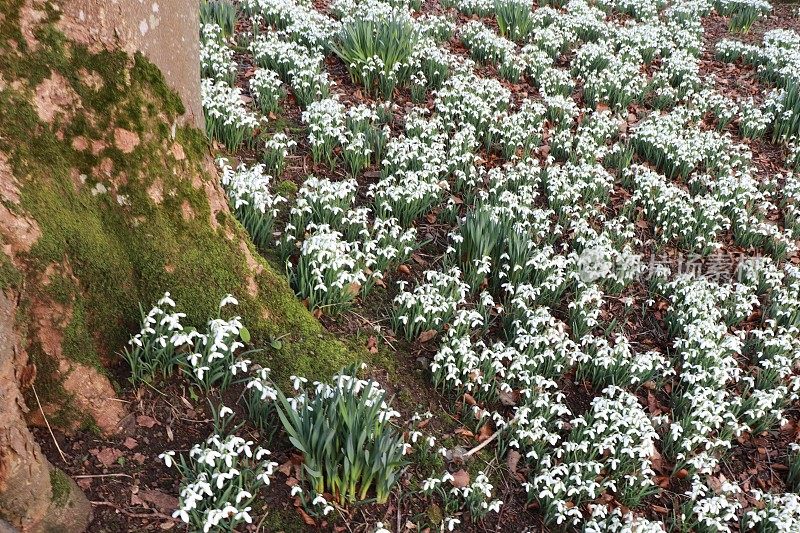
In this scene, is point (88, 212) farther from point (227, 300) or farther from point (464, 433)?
point (464, 433)

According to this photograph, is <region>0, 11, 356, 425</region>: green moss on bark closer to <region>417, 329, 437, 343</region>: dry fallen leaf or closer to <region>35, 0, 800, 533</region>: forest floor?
<region>35, 0, 800, 533</region>: forest floor

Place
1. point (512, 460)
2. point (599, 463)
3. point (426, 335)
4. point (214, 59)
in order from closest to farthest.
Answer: point (599, 463) < point (512, 460) < point (426, 335) < point (214, 59)

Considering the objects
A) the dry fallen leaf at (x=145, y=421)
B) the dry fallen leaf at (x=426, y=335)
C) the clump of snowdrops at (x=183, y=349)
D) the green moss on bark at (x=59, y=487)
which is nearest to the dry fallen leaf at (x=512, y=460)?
the dry fallen leaf at (x=426, y=335)

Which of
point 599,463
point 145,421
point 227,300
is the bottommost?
point 599,463

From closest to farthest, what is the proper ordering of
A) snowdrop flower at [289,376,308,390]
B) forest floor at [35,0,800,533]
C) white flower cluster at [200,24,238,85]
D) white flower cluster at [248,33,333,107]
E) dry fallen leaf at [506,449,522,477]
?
forest floor at [35,0,800,533], snowdrop flower at [289,376,308,390], dry fallen leaf at [506,449,522,477], white flower cluster at [200,24,238,85], white flower cluster at [248,33,333,107]

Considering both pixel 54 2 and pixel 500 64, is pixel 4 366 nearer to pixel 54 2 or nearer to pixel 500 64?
pixel 54 2

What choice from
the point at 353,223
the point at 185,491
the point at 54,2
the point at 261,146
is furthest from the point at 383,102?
the point at 185,491

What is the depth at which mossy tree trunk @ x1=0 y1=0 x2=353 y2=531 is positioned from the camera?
2312 mm

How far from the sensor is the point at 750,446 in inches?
159

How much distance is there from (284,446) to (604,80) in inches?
230

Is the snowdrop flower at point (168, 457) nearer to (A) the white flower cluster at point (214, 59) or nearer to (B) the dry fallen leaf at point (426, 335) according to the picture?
(B) the dry fallen leaf at point (426, 335)

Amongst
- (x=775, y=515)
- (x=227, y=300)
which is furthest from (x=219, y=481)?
(x=775, y=515)

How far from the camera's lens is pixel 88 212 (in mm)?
2598

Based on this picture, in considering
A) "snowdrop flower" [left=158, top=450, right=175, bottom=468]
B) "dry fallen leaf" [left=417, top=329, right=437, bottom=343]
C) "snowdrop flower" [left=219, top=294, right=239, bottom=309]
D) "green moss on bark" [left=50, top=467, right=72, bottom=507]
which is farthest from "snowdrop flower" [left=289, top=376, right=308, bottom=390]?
"dry fallen leaf" [left=417, top=329, right=437, bottom=343]
